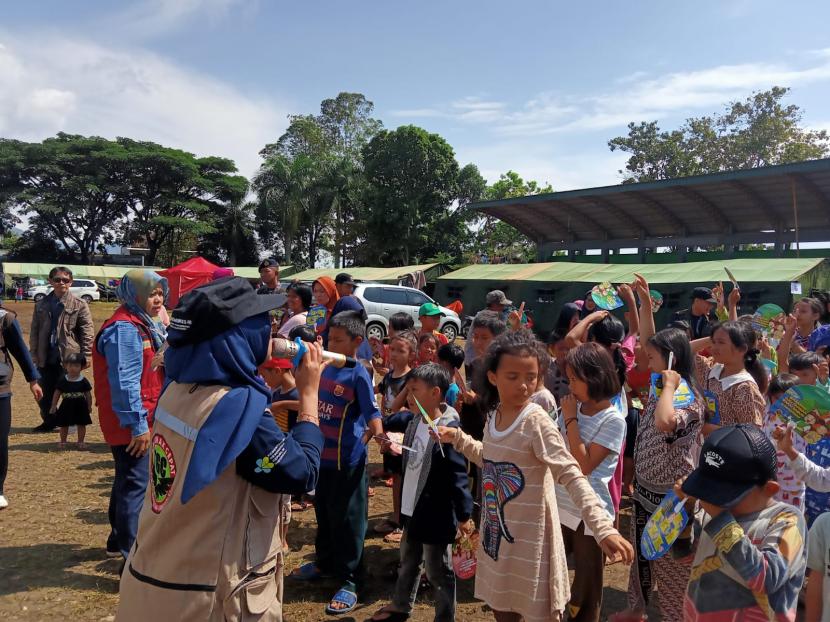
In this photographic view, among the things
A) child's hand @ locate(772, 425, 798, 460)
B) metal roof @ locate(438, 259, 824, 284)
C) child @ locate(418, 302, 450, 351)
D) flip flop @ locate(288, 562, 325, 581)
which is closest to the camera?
child's hand @ locate(772, 425, 798, 460)

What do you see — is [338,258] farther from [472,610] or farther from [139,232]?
[472,610]

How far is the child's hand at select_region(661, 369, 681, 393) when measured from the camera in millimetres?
3148

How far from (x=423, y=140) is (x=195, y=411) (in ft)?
113

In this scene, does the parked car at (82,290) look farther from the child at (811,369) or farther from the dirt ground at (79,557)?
the child at (811,369)

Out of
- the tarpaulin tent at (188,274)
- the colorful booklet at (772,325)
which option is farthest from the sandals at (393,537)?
the tarpaulin tent at (188,274)

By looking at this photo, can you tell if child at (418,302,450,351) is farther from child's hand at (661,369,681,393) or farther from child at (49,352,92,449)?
child at (49,352,92,449)

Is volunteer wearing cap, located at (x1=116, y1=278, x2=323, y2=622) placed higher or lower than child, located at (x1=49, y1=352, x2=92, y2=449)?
higher

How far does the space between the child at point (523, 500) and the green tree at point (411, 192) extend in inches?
1283

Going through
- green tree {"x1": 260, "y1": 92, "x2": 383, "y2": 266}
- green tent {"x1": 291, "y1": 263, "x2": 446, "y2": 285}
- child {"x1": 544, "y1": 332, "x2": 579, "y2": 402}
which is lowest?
child {"x1": 544, "y1": 332, "x2": 579, "y2": 402}

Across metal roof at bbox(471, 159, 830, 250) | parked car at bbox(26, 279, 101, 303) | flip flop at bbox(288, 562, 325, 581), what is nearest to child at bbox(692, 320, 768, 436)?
flip flop at bbox(288, 562, 325, 581)

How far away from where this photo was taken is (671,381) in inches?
124

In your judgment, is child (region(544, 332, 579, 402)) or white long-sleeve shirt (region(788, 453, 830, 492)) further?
child (region(544, 332, 579, 402))

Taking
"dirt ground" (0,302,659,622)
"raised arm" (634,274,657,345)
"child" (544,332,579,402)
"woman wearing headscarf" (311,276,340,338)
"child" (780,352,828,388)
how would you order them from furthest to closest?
"woman wearing headscarf" (311,276,340,338)
"child" (544,332,579,402)
"raised arm" (634,274,657,345)
"child" (780,352,828,388)
"dirt ground" (0,302,659,622)

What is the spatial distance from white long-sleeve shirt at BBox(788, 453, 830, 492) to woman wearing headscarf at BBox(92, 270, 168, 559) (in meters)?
3.49
